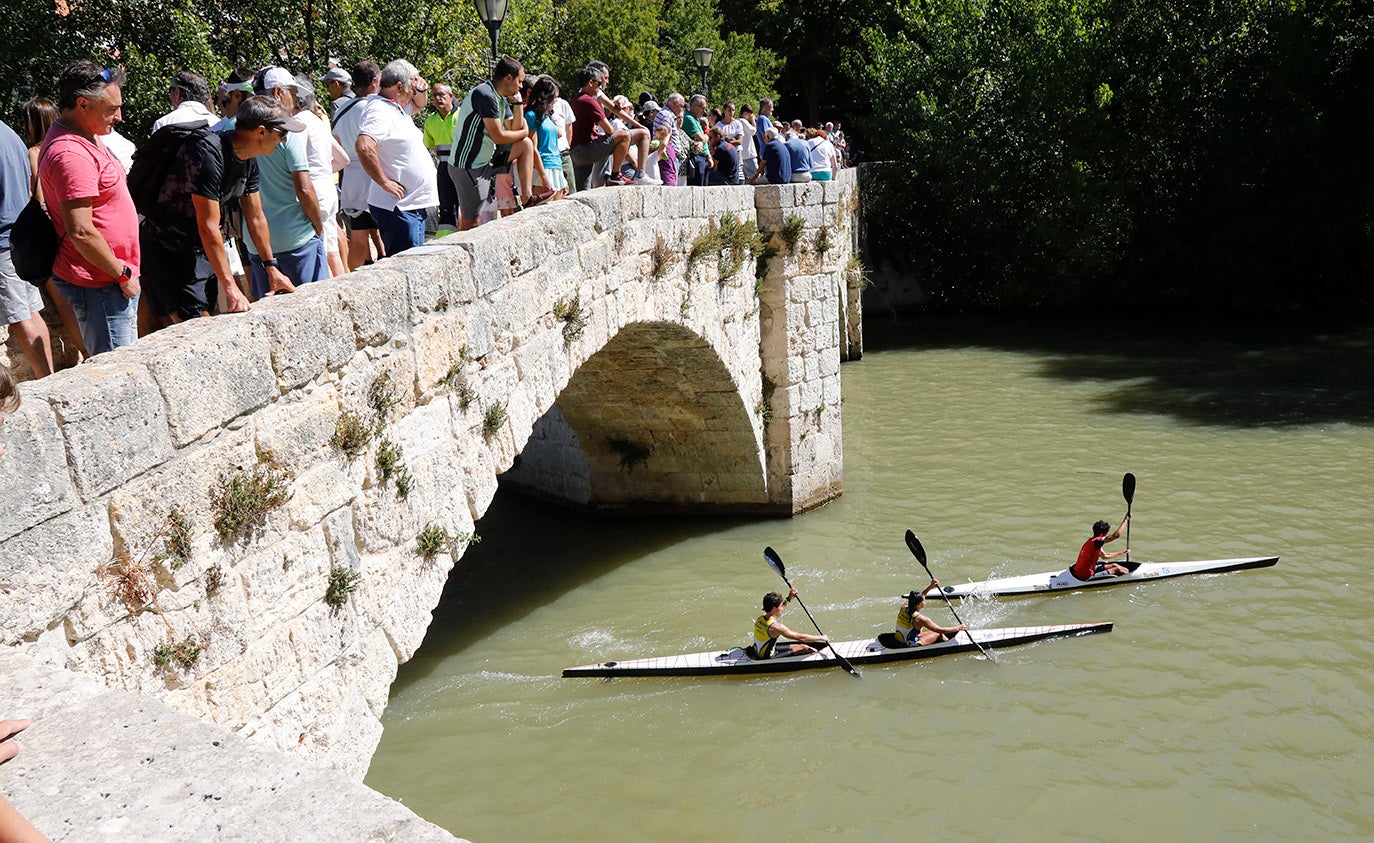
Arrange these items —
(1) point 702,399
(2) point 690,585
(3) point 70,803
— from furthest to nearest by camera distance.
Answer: (1) point 702,399
(2) point 690,585
(3) point 70,803

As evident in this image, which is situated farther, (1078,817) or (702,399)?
(702,399)

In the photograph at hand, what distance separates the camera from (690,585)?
453 inches

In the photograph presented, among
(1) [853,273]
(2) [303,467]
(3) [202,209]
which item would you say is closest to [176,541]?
(2) [303,467]

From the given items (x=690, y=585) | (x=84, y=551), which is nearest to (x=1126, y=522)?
(x=690, y=585)

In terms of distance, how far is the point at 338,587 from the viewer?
5234 mm

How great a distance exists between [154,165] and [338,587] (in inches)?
79.4

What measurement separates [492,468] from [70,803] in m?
4.32

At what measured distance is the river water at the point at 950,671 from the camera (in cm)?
766

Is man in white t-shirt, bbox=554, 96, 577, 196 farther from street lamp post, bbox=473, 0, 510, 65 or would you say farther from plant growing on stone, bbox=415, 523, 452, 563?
plant growing on stone, bbox=415, 523, 452, 563

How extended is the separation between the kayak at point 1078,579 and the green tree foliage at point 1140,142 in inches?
540

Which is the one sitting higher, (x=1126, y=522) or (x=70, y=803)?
(x=70, y=803)

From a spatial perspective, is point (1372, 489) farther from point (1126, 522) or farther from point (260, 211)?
point (260, 211)

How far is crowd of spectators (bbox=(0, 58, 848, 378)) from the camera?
487 cm

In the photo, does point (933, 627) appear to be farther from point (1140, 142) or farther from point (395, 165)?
Answer: point (1140, 142)
